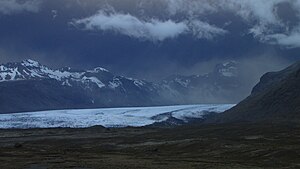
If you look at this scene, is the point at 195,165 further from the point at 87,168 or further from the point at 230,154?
the point at 230,154

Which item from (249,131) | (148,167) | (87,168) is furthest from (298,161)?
(249,131)

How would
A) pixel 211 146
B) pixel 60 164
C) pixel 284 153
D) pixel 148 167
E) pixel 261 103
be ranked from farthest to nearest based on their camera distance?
pixel 261 103 < pixel 211 146 < pixel 284 153 < pixel 60 164 < pixel 148 167

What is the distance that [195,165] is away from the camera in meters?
53.8

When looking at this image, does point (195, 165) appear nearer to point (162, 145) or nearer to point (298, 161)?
point (298, 161)

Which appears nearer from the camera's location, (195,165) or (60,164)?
(195,165)

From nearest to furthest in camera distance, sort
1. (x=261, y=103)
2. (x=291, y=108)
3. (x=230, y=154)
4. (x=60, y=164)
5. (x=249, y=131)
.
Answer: (x=60, y=164), (x=230, y=154), (x=249, y=131), (x=291, y=108), (x=261, y=103)

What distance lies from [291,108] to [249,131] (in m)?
69.1

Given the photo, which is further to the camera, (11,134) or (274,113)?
(274,113)

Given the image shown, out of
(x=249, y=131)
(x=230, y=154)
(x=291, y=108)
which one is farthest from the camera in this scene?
(x=291, y=108)

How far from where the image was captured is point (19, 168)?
53.9m

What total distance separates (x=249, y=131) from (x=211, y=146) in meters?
34.8

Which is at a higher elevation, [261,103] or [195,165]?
[261,103]

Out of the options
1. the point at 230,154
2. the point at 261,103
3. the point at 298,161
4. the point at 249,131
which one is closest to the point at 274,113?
the point at 261,103

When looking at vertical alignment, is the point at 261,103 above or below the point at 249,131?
above
